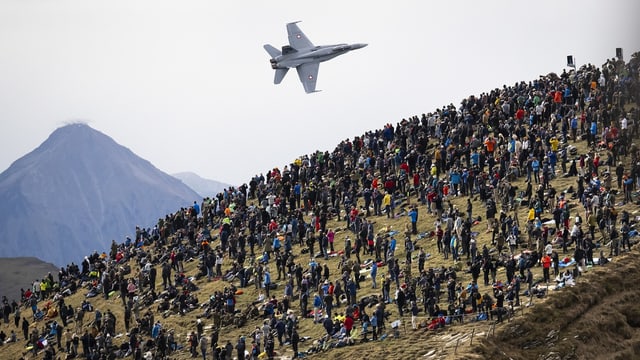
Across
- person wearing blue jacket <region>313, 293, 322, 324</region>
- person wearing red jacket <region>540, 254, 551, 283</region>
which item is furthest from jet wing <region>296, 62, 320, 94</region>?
person wearing red jacket <region>540, 254, 551, 283</region>

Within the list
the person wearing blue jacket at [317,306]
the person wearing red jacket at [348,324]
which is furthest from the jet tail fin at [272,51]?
the person wearing red jacket at [348,324]

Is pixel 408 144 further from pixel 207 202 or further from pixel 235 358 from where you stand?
pixel 235 358

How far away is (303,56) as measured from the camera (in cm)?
6888

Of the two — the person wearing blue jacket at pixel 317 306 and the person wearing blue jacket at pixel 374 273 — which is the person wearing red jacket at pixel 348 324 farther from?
the person wearing blue jacket at pixel 374 273

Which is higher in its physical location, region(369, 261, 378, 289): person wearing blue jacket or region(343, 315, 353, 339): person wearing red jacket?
region(369, 261, 378, 289): person wearing blue jacket

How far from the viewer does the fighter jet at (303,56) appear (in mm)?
68812

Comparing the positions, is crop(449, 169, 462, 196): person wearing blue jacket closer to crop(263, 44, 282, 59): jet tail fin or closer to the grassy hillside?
crop(263, 44, 282, 59): jet tail fin

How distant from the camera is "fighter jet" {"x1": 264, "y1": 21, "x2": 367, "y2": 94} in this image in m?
68.8

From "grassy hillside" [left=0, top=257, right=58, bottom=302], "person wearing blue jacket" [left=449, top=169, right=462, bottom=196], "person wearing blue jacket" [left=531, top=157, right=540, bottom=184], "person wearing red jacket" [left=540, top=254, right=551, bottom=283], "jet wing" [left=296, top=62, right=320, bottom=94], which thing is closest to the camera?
"person wearing red jacket" [left=540, top=254, right=551, bottom=283]

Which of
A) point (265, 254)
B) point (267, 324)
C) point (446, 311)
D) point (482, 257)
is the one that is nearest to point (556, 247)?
point (482, 257)

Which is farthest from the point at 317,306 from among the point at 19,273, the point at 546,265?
the point at 19,273

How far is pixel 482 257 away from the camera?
45406mm

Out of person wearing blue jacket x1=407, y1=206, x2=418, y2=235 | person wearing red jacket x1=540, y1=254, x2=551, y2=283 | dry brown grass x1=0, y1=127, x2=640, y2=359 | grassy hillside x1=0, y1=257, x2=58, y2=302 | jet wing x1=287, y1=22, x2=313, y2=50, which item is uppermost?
jet wing x1=287, y1=22, x2=313, y2=50

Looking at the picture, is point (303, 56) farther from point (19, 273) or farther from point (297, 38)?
point (19, 273)
